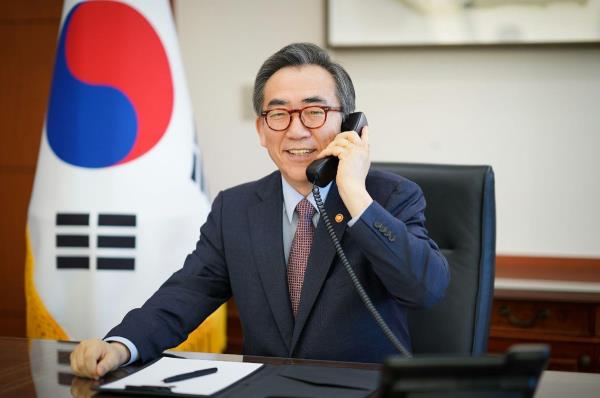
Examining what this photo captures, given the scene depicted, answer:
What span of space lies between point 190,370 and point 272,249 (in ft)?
1.56

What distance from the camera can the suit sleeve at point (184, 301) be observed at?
1.52 meters

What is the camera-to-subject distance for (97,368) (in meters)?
1.32

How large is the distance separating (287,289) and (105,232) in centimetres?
104

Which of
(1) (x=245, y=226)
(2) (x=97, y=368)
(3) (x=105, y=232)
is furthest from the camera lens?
(3) (x=105, y=232)

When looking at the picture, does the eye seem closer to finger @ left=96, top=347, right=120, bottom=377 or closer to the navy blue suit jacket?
the navy blue suit jacket

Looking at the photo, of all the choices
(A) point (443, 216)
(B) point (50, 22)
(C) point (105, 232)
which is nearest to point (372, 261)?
(A) point (443, 216)

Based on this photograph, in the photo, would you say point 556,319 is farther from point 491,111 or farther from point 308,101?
point 308,101

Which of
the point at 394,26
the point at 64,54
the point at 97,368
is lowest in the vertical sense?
the point at 97,368

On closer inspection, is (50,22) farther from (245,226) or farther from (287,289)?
(287,289)

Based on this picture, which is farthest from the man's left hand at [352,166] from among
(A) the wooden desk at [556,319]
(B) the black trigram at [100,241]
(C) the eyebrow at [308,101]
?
(A) the wooden desk at [556,319]

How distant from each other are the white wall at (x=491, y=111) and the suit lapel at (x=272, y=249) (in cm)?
136

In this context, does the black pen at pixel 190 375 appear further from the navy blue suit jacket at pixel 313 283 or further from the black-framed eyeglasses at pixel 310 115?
the black-framed eyeglasses at pixel 310 115

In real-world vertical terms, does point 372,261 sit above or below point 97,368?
above

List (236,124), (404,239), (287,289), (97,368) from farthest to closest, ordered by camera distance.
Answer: (236,124), (287,289), (404,239), (97,368)
